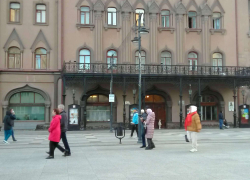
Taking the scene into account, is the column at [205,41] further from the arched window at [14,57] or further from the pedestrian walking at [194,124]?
the pedestrian walking at [194,124]

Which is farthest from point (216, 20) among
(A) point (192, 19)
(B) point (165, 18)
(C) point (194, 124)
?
(C) point (194, 124)

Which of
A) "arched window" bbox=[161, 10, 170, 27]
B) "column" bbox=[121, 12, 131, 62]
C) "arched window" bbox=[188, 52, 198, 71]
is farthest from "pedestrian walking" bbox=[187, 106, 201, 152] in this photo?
"arched window" bbox=[161, 10, 170, 27]

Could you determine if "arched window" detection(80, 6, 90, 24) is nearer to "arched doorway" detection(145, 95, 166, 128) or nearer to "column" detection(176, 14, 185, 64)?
"column" detection(176, 14, 185, 64)

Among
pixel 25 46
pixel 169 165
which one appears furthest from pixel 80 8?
pixel 169 165

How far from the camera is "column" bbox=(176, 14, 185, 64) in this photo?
33.9 meters

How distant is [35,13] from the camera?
32562 millimetres

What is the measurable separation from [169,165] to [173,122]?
23.1m

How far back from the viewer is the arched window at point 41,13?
32.7 m

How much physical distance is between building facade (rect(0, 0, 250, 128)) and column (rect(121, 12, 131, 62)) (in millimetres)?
94

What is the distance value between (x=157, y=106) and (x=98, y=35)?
8.69 m

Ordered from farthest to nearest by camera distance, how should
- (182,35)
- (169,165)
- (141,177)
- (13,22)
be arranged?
(182,35) → (13,22) → (169,165) → (141,177)

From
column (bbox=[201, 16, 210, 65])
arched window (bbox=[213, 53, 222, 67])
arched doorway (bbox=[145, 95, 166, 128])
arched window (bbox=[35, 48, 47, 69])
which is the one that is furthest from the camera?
arched window (bbox=[213, 53, 222, 67])

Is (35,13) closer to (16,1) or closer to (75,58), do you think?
(16,1)

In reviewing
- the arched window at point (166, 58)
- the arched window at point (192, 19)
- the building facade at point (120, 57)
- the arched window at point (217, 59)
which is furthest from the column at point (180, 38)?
the arched window at point (217, 59)
